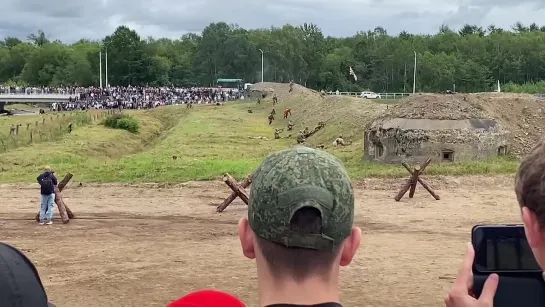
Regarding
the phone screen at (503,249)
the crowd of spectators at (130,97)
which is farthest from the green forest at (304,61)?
the phone screen at (503,249)

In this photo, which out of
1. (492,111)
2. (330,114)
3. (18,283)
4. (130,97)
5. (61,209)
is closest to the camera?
(18,283)

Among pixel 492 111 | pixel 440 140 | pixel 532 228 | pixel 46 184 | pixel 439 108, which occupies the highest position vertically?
pixel 532 228

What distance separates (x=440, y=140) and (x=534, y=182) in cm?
2752

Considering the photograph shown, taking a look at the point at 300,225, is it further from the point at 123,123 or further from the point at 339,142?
the point at 123,123

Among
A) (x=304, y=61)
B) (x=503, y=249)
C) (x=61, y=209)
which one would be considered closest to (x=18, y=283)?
(x=503, y=249)

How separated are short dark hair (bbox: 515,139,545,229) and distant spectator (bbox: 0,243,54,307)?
1.62 meters

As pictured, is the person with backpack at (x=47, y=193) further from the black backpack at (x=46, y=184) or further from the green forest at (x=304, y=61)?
the green forest at (x=304, y=61)

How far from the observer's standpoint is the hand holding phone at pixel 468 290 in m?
2.42

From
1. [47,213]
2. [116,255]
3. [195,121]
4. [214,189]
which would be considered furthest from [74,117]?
[116,255]

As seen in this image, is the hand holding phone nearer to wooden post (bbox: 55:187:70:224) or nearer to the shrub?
wooden post (bbox: 55:187:70:224)

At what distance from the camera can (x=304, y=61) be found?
359ft

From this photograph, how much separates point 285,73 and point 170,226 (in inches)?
3688

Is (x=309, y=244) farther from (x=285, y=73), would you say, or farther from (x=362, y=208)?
(x=285, y=73)

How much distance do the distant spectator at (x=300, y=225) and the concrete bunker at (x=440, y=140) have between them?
27.5 metres
